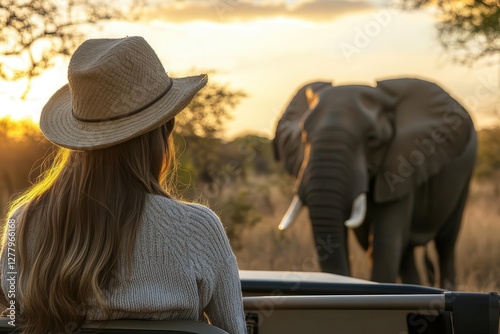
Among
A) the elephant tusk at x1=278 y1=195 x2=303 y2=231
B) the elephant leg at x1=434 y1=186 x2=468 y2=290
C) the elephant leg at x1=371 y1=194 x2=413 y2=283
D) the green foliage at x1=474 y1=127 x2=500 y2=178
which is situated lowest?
the green foliage at x1=474 y1=127 x2=500 y2=178

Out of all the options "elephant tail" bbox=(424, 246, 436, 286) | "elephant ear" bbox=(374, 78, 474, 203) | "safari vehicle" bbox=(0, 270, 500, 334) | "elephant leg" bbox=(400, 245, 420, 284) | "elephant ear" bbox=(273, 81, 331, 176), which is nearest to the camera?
"safari vehicle" bbox=(0, 270, 500, 334)

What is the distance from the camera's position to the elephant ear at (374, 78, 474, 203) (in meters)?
7.88

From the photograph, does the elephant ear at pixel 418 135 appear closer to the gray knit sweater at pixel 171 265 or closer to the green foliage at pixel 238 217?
the green foliage at pixel 238 217

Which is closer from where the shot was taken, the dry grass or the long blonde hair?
the long blonde hair

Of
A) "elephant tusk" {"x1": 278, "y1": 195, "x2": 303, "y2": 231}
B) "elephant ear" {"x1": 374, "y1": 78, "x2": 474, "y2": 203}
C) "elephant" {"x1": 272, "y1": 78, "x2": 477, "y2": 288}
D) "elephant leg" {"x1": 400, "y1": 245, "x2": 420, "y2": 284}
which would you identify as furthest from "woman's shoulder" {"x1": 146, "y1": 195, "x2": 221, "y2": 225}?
"elephant leg" {"x1": 400, "y1": 245, "x2": 420, "y2": 284}

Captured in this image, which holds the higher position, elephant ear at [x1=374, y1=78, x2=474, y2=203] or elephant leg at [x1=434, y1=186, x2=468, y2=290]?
elephant ear at [x1=374, y1=78, x2=474, y2=203]

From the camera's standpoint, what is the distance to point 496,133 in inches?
950

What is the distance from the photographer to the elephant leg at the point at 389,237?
25.5 feet

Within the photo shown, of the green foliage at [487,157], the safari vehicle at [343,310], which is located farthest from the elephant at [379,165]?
the green foliage at [487,157]

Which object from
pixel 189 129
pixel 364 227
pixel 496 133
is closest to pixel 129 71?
pixel 364 227

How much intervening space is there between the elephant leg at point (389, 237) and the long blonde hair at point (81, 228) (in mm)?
5498

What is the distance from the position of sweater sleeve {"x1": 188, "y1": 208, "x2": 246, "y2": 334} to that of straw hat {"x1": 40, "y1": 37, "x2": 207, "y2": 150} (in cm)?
28

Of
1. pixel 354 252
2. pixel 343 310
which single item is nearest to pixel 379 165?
pixel 354 252

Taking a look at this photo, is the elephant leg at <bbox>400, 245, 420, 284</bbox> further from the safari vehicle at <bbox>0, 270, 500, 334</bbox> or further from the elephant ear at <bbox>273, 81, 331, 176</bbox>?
the safari vehicle at <bbox>0, 270, 500, 334</bbox>
